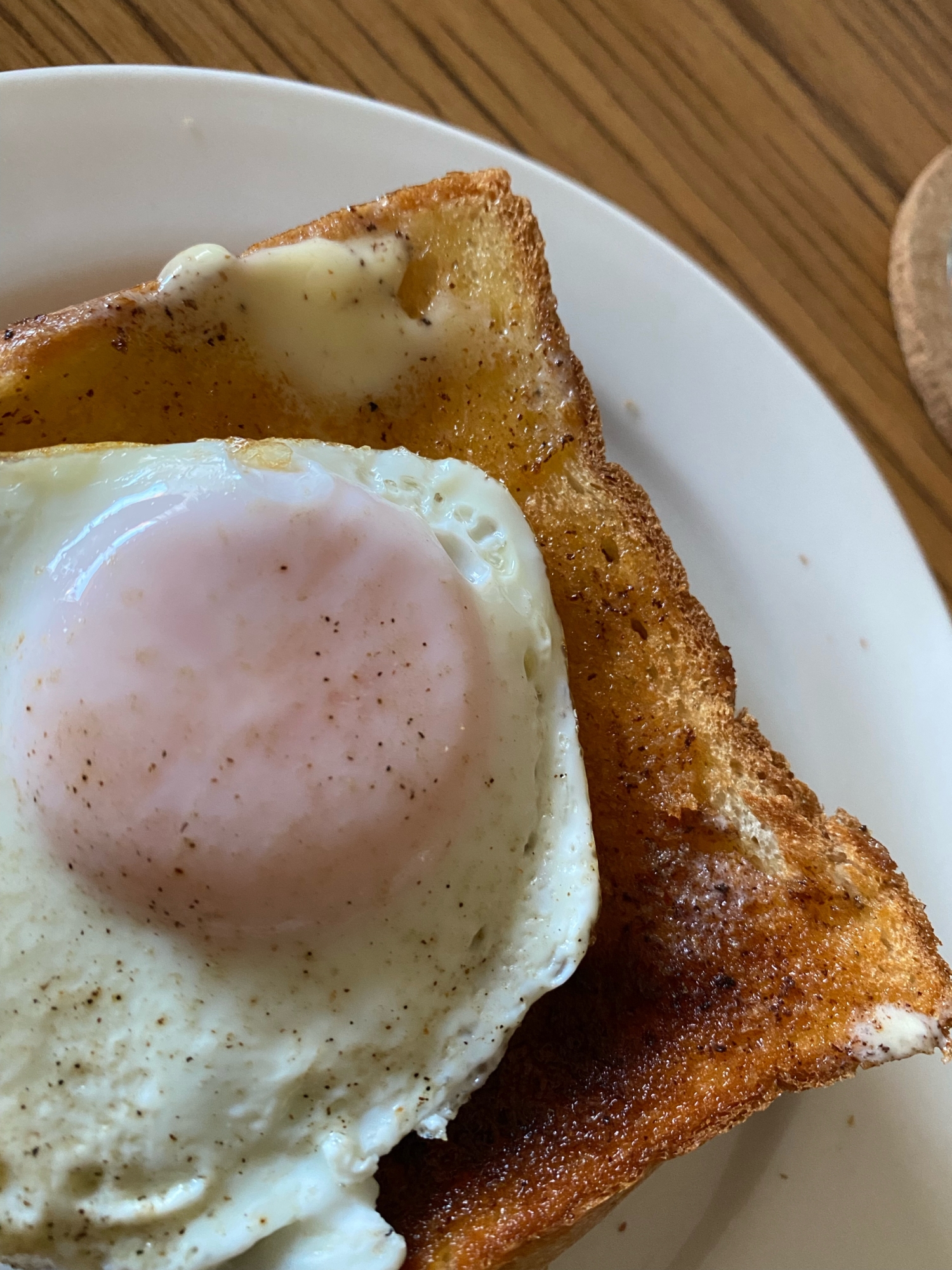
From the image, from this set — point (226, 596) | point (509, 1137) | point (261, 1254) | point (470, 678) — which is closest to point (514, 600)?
point (470, 678)

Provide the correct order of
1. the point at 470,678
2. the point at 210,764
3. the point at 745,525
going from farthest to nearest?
the point at 745,525
the point at 470,678
the point at 210,764

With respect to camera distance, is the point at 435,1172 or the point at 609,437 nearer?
the point at 435,1172

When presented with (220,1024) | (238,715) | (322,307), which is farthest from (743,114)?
(220,1024)

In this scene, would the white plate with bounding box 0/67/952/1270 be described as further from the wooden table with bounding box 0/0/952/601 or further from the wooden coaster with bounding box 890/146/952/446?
the wooden coaster with bounding box 890/146/952/446

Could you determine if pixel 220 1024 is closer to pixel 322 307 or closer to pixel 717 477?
pixel 322 307

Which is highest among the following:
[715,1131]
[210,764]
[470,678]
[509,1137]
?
[210,764]

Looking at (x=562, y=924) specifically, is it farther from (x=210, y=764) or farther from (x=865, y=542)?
(x=865, y=542)
